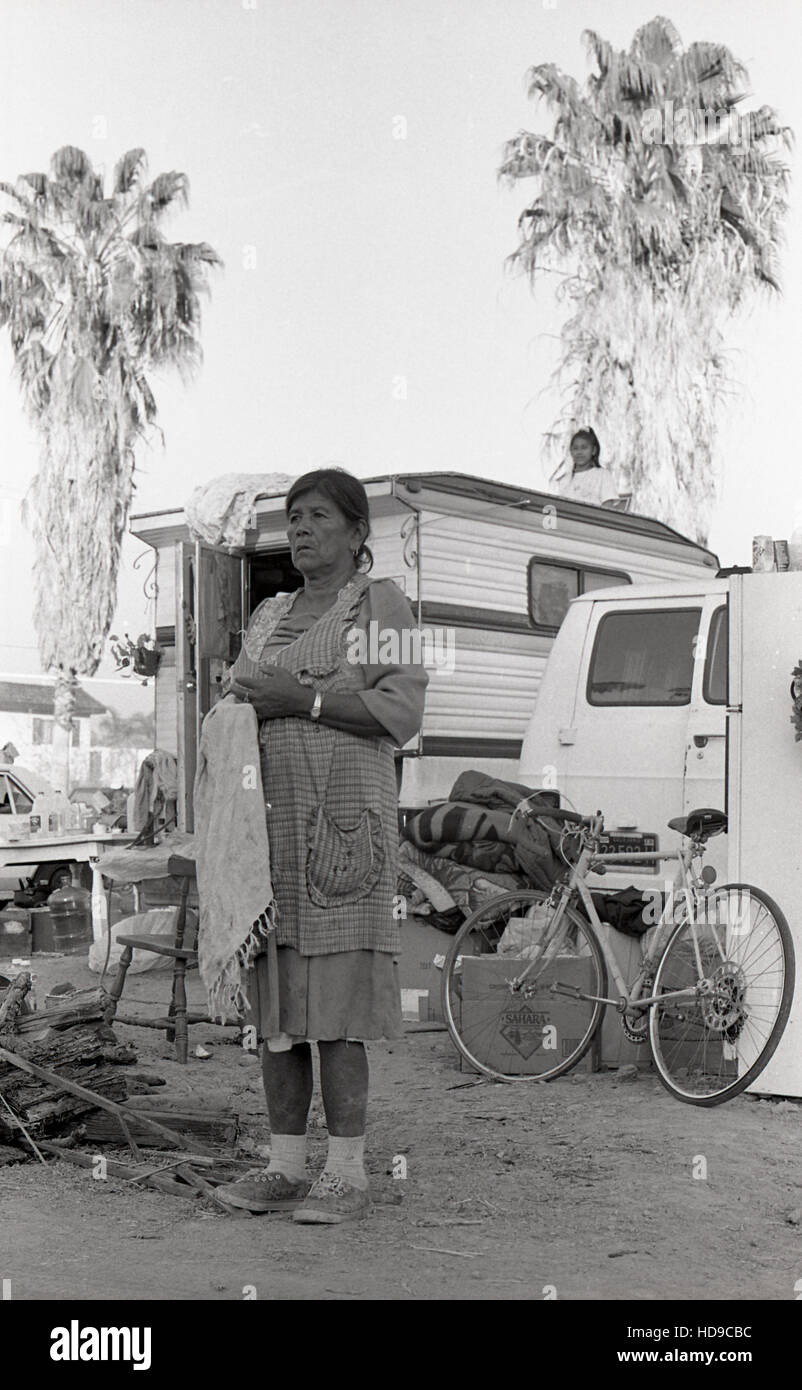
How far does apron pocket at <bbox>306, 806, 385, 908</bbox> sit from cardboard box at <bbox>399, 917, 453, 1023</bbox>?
311cm

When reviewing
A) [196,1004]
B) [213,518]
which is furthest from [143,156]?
[196,1004]

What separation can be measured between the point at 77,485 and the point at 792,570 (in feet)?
56.0

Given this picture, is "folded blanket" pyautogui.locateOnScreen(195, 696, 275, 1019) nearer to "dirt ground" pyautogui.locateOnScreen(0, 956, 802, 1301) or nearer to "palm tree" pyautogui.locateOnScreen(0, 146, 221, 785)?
"dirt ground" pyautogui.locateOnScreen(0, 956, 802, 1301)

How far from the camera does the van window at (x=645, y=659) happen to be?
7441 mm

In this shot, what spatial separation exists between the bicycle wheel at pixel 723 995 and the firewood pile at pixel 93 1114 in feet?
5.46

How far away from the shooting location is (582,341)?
63.2 feet

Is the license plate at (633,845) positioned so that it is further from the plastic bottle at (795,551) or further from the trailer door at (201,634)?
the trailer door at (201,634)

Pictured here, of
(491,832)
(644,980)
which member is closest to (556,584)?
(491,832)

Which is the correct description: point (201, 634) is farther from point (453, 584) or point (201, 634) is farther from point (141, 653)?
point (453, 584)

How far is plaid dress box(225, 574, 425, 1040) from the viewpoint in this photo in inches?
149

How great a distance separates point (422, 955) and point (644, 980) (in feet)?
5.12

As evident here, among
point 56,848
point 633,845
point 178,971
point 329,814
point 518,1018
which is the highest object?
point 329,814

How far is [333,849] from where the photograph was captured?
12.6 ft
